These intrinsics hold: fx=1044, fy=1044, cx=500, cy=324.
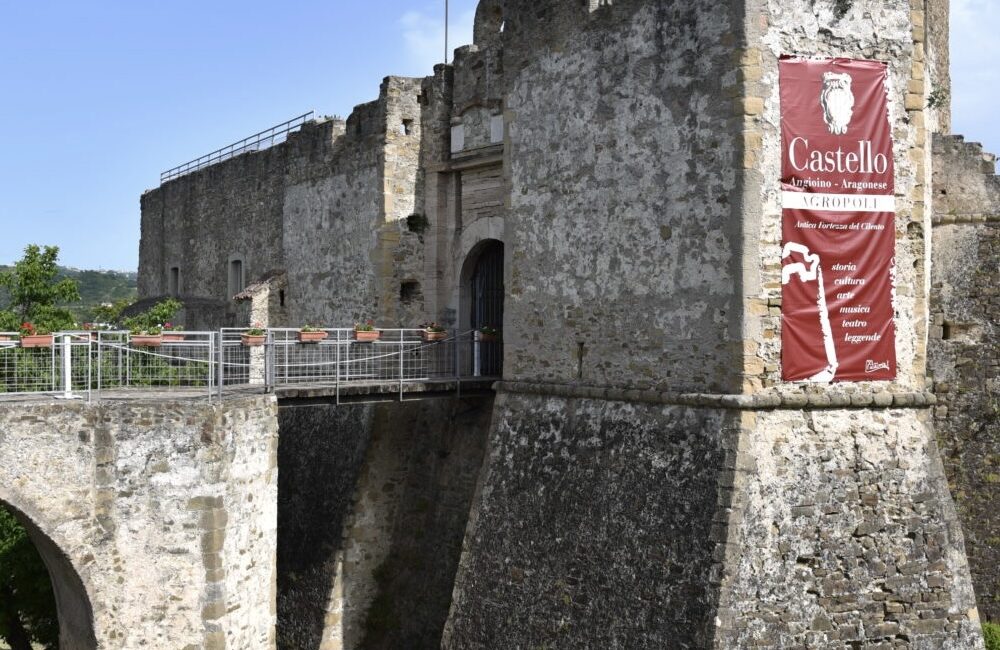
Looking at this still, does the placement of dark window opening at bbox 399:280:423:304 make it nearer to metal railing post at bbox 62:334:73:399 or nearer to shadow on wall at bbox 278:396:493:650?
shadow on wall at bbox 278:396:493:650

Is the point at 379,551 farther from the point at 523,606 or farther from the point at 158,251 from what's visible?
the point at 158,251

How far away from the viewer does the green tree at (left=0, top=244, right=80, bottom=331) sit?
18.8m

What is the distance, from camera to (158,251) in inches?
1014

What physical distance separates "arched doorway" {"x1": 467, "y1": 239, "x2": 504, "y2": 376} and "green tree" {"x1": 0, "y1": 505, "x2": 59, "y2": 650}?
717 cm

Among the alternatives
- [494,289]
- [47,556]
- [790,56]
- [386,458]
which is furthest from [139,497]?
[790,56]

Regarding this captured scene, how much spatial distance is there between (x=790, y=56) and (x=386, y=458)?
788cm

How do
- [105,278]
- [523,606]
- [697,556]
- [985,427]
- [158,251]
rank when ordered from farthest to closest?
[105,278] < [158,251] < [985,427] < [523,606] < [697,556]

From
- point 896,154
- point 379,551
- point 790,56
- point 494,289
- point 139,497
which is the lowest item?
point 379,551

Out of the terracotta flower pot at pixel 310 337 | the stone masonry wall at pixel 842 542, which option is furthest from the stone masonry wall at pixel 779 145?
the terracotta flower pot at pixel 310 337

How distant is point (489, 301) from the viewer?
15.1 m

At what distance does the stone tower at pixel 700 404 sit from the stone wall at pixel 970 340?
2.35 m

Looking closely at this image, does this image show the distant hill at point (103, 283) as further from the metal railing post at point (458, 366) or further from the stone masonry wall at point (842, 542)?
the stone masonry wall at point (842, 542)

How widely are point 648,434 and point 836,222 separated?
9.30 feet

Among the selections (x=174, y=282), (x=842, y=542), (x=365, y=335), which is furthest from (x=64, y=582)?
(x=174, y=282)
